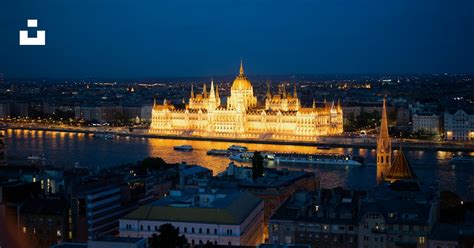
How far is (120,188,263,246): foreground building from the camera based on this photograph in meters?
9.97

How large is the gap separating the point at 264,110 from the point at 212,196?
77.5ft

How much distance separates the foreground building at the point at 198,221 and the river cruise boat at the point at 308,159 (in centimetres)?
1220

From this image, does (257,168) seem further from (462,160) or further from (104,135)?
(104,135)

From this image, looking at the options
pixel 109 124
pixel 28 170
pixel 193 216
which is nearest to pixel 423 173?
pixel 28 170

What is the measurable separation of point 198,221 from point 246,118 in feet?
81.0

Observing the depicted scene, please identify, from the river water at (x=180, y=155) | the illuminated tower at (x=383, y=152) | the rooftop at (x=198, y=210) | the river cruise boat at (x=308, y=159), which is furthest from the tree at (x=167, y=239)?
the river cruise boat at (x=308, y=159)

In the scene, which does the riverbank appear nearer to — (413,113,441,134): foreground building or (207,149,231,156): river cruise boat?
(413,113,441,134): foreground building

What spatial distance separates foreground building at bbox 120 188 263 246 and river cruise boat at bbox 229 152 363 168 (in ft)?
40.0

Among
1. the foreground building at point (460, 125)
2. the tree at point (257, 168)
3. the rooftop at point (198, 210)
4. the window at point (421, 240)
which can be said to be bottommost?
the window at point (421, 240)

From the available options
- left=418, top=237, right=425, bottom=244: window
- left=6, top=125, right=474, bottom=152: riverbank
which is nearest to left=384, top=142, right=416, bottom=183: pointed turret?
left=418, top=237, right=425, bottom=244: window

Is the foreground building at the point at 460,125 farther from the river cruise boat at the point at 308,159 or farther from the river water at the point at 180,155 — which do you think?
the river cruise boat at the point at 308,159

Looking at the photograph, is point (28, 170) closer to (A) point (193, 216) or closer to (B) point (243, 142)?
(A) point (193, 216)

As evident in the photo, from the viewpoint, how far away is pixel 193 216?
10.1 m

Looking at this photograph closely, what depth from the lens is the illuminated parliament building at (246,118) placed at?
32844 millimetres
